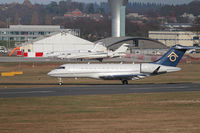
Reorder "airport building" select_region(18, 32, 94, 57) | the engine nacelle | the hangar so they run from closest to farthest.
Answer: the engine nacelle, "airport building" select_region(18, 32, 94, 57), the hangar

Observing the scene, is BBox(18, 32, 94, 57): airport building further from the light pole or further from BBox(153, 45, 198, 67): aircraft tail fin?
BBox(153, 45, 198, 67): aircraft tail fin

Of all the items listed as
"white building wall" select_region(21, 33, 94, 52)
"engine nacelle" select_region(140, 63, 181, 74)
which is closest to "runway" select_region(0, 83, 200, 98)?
"engine nacelle" select_region(140, 63, 181, 74)

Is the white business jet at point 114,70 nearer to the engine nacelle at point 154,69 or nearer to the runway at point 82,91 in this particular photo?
the engine nacelle at point 154,69

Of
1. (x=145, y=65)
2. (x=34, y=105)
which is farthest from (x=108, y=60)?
(x=34, y=105)

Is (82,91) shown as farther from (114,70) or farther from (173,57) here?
(173,57)

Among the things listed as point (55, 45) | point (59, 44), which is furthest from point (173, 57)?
point (59, 44)

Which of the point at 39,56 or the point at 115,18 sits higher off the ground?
the point at 115,18

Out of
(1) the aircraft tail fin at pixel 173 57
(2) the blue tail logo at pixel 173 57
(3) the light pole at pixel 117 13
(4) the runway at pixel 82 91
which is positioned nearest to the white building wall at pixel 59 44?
(3) the light pole at pixel 117 13

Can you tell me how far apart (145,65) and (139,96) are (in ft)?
42.5

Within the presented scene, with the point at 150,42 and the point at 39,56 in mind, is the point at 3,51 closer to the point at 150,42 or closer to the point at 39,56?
the point at 39,56

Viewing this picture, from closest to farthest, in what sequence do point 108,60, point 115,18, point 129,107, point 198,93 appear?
point 129,107 < point 198,93 < point 108,60 < point 115,18

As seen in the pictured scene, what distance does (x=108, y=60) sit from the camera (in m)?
116

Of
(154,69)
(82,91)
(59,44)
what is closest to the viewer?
(82,91)

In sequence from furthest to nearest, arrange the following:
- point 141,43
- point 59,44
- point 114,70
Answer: point 141,43 → point 59,44 → point 114,70
